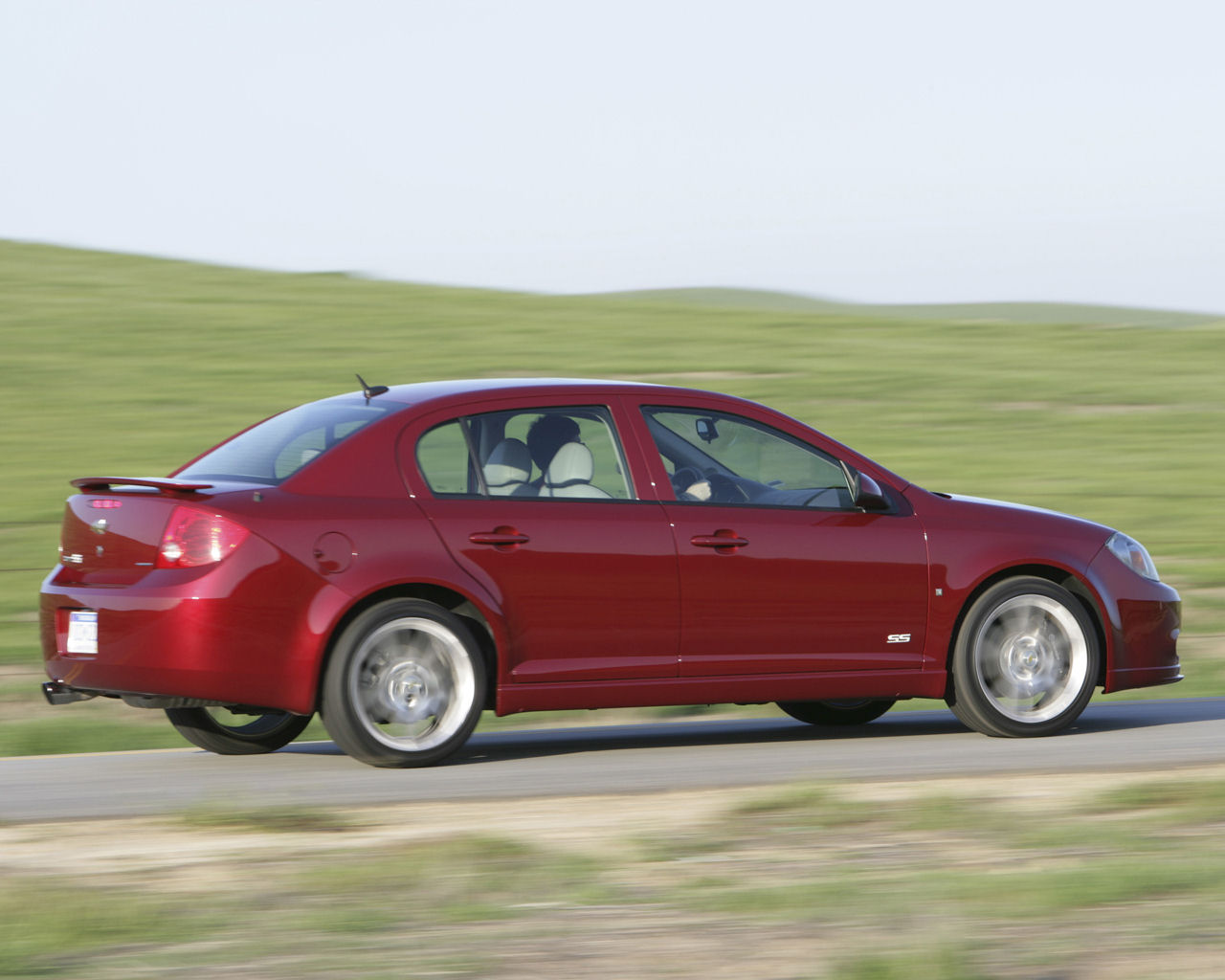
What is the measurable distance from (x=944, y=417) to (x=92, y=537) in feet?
59.5

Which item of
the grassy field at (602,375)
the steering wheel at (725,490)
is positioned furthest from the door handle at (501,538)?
the grassy field at (602,375)

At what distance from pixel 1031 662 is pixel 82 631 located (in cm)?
421

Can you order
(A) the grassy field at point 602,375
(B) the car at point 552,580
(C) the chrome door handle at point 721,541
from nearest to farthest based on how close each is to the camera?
(B) the car at point 552,580, (C) the chrome door handle at point 721,541, (A) the grassy field at point 602,375

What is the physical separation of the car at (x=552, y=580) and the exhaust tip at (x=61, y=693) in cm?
3

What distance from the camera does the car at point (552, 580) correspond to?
7.20 metres

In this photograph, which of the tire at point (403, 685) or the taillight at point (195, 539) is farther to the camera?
the tire at point (403, 685)

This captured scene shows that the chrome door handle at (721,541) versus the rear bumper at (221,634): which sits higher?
the chrome door handle at (721,541)

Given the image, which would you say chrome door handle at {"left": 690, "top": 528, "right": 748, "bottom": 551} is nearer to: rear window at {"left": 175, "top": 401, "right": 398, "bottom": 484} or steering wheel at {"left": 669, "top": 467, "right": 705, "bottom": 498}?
steering wheel at {"left": 669, "top": 467, "right": 705, "bottom": 498}

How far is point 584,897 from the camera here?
5.14 metres

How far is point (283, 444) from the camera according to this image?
764cm

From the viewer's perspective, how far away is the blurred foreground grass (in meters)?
4.48

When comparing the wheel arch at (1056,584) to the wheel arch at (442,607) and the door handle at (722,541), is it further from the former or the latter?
the wheel arch at (442,607)

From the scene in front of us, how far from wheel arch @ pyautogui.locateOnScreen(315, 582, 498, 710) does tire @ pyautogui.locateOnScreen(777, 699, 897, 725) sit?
2.24 meters

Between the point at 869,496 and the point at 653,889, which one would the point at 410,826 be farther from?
the point at 869,496
